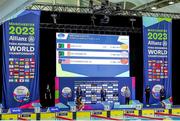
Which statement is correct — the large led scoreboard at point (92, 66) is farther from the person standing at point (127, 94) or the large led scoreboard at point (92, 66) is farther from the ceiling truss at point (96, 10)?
the ceiling truss at point (96, 10)

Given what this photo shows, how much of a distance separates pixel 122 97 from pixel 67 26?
4.50 meters

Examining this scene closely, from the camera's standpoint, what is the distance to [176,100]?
19.0m

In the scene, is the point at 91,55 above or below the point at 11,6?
below

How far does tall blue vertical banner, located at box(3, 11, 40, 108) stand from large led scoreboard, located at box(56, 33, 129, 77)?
1.18 m

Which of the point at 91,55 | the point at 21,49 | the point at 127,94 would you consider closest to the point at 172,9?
the point at 127,94

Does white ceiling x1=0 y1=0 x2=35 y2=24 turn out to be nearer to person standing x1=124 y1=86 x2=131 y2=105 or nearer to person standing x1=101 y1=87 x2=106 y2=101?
person standing x1=101 y1=87 x2=106 y2=101

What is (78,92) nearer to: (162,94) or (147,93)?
(147,93)

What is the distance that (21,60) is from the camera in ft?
54.2

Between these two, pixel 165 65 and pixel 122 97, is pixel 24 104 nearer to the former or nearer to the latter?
pixel 122 97

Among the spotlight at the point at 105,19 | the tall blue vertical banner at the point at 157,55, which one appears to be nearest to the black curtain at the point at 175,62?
the tall blue vertical banner at the point at 157,55

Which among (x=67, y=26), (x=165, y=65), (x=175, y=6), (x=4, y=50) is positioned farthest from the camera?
(x=175, y=6)

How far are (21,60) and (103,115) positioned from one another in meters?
4.67

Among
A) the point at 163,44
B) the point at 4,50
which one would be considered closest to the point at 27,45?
the point at 4,50

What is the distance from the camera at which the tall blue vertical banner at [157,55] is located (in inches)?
727
